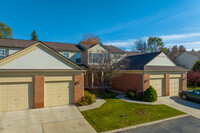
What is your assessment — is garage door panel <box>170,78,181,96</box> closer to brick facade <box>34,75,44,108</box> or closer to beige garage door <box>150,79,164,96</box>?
beige garage door <box>150,79,164,96</box>

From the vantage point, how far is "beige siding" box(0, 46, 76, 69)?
10.7 meters

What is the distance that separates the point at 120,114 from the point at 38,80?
7916mm

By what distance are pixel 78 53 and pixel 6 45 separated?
10.5 meters

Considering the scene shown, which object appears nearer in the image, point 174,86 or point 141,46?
point 174,86

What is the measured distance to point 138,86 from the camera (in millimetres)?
15742

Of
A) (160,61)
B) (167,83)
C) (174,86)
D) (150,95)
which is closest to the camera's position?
(150,95)

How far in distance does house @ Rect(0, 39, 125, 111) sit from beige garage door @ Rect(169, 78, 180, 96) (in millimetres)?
12940

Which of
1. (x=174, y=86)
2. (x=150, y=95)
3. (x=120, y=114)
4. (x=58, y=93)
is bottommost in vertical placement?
(x=120, y=114)

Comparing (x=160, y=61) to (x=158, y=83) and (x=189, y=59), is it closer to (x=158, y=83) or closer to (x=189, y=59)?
(x=158, y=83)

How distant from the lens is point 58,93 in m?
11.9

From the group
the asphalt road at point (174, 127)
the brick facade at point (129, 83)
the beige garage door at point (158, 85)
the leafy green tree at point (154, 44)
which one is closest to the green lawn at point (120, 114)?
the asphalt road at point (174, 127)

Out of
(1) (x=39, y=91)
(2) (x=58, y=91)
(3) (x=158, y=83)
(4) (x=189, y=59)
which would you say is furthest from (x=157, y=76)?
(4) (x=189, y=59)

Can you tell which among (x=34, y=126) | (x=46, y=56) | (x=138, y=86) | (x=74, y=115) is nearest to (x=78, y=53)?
(x=46, y=56)

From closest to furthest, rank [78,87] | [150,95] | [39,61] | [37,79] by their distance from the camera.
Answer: [37,79] < [39,61] < [78,87] < [150,95]
